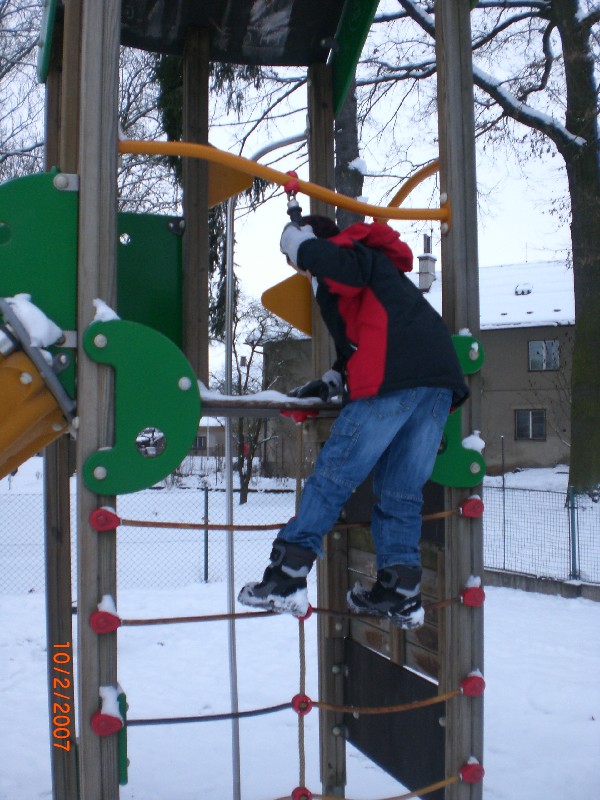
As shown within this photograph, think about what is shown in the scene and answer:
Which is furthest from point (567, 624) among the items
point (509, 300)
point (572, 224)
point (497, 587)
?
point (509, 300)

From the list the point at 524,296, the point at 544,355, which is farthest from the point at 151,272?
the point at 524,296

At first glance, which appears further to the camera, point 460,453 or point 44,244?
point 460,453

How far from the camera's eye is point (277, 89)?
28.7ft

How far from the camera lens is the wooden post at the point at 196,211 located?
3129 millimetres

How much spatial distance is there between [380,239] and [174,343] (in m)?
0.84

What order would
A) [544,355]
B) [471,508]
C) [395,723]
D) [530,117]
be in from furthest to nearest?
[544,355]
[530,117]
[395,723]
[471,508]

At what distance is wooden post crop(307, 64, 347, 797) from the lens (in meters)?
3.23

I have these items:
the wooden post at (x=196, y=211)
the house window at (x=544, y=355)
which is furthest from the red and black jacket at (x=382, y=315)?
the house window at (x=544, y=355)

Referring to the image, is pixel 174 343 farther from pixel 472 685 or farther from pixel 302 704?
pixel 472 685

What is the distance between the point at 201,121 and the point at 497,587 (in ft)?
21.7

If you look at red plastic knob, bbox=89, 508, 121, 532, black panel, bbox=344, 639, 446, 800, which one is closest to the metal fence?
black panel, bbox=344, 639, 446, 800

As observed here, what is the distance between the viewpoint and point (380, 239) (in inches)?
88.8

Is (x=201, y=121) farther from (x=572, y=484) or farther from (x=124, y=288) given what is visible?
(x=572, y=484)

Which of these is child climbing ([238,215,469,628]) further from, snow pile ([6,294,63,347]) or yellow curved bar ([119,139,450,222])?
snow pile ([6,294,63,347])
